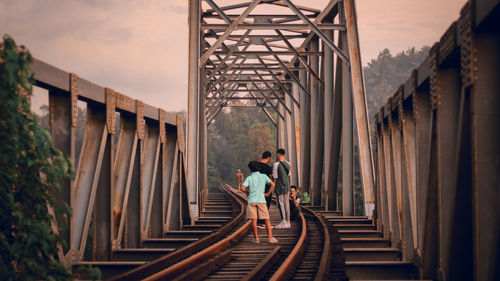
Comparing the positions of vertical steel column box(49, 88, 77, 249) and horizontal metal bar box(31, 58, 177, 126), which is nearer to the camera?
horizontal metal bar box(31, 58, 177, 126)

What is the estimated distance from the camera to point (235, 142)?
411 ft

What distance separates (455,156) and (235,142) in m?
119

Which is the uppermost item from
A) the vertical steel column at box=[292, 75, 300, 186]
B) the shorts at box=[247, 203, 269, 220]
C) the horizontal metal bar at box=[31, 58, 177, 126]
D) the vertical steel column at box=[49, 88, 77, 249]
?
the vertical steel column at box=[292, 75, 300, 186]

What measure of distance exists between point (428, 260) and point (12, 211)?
5.15 metres

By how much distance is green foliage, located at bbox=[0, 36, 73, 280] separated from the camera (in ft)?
16.4

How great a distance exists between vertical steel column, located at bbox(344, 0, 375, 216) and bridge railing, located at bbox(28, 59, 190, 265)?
17.7 feet

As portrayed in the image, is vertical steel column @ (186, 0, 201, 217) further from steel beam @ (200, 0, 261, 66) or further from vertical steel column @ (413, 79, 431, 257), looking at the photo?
vertical steel column @ (413, 79, 431, 257)

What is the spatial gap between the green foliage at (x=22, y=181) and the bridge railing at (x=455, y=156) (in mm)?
3423

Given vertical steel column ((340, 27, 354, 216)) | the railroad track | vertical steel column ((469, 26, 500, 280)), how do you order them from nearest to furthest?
vertical steel column ((469, 26, 500, 280)) → the railroad track → vertical steel column ((340, 27, 354, 216))

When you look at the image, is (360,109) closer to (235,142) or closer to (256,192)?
(256,192)

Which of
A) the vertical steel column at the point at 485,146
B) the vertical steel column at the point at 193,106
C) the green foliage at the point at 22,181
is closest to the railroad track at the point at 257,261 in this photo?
the green foliage at the point at 22,181

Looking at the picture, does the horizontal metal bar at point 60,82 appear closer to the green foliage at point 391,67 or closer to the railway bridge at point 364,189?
the railway bridge at point 364,189

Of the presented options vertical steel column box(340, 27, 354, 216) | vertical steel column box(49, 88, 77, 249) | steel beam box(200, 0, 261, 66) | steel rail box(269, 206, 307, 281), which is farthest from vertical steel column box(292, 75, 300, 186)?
vertical steel column box(49, 88, 77, 249)

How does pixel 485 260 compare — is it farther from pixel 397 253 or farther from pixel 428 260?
pixel 397 253
